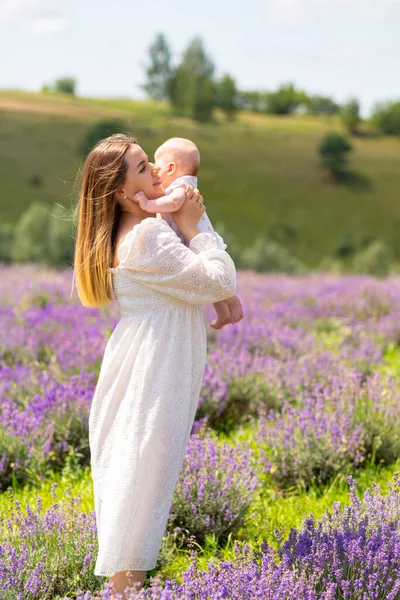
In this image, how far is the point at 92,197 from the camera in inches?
111

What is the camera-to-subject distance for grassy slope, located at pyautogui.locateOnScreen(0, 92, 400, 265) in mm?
46688

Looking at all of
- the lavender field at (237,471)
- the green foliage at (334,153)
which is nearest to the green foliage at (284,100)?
the green foliage at (334,153)

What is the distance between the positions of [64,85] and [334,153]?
161 feet

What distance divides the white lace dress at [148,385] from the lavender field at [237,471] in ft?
0.85

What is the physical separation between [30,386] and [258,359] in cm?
175

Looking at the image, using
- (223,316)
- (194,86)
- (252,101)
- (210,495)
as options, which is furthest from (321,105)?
(223,316)

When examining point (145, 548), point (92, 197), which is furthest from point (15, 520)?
point (92, 197)

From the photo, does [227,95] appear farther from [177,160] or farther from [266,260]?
[177,160]

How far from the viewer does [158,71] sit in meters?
81.6

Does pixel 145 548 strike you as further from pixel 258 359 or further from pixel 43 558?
pixel 258 359

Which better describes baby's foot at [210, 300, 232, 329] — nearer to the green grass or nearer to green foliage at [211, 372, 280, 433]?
the green grass

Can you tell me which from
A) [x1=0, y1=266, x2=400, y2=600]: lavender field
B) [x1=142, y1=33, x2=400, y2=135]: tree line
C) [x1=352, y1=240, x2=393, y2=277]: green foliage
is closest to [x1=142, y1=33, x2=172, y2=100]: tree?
[x1=142, y1=33, x2=400, y2=135]: tree line

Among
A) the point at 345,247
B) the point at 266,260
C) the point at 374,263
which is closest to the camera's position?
the point at 266,260

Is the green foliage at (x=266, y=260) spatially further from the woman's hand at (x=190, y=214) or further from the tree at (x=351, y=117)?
the tree at (x=351, y=117)
